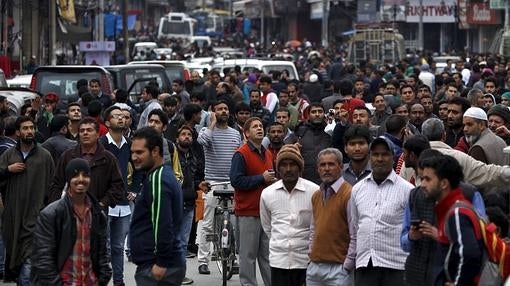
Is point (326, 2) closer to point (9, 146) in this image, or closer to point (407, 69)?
point (407, 69)

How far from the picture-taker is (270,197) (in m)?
10.9

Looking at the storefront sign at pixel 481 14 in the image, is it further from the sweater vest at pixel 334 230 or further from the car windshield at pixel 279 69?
the sweater vest at pixel 334 230

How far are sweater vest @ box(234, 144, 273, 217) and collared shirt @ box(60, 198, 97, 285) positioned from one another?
3.13 m

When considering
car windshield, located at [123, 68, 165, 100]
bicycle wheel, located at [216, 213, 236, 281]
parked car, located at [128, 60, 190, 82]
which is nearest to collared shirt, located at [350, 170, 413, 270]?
bicycle wheel, located at [216, 213, 236, 281]

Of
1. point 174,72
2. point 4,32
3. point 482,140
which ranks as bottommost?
point 482,140

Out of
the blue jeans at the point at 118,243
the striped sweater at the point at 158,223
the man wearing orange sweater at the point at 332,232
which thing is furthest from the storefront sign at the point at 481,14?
the striped sweater at the point at 158,223

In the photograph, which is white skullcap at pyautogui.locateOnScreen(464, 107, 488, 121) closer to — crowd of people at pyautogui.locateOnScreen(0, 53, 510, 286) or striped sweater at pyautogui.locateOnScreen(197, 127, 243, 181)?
crowd of people at pyautogui.locateOnScreen(0, 53, 510, 286)

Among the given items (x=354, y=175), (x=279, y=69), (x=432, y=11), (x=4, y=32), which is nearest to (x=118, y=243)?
(x=354, y=175)

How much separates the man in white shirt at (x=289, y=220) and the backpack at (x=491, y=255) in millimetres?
2864

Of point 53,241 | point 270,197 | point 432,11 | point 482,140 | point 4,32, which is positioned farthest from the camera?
point 432,11

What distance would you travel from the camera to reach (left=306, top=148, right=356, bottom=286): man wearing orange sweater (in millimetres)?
9914

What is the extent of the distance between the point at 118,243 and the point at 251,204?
1.33 metres

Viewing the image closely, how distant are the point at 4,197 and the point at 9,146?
77 centimetres

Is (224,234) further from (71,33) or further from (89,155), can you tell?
(71,33)
